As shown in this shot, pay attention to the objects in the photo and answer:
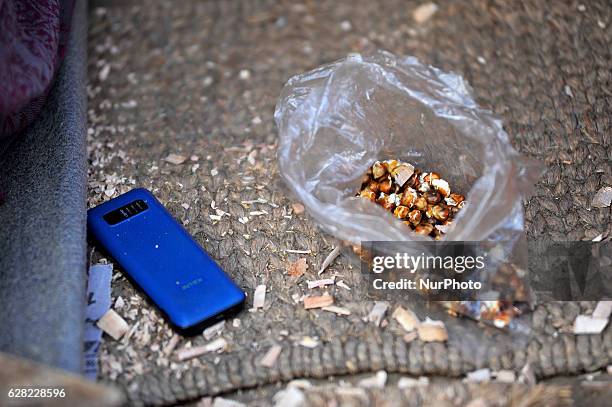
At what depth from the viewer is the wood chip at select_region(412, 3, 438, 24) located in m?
1.52

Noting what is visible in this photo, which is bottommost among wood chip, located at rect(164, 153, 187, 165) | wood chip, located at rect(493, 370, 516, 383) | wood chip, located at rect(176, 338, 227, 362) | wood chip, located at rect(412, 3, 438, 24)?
wood chip, located at rect(176, 338, 227, 362)

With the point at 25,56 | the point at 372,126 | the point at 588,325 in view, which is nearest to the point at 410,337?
the point at 588,325

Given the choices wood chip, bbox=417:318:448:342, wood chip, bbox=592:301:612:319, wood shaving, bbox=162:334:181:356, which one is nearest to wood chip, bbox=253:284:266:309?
wood shaving, bbox=162:334:181:356

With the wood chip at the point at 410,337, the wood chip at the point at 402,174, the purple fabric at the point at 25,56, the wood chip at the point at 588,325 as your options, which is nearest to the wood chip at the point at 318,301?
the wood chip at the point at 410,337

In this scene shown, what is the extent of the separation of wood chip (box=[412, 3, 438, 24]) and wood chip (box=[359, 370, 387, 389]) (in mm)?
771

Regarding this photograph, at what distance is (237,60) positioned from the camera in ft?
4.83

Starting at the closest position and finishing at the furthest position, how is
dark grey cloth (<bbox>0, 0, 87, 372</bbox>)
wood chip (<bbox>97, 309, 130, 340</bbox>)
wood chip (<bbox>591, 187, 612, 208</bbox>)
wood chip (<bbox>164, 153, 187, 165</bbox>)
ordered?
dark grey cloth (<bbox>0, 0, 87, 372</bbox>) < wood chip (<bbox>97, 309, 130, 340</bbox>) < wood chip (<bbox>591, 187, 612, 208</bbox>) < wood chip (<bbox>164, 153, 187, 165</bbox>)

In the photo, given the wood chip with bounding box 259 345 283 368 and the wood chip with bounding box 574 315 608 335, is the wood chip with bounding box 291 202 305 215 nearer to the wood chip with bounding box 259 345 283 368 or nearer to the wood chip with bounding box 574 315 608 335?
the wood chip with bounding box 259 345 283 368

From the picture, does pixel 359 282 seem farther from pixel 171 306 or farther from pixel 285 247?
pixel 171 306

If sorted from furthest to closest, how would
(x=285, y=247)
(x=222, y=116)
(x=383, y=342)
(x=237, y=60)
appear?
1. (x=237, y=60)
2. (x=222, y=116)
3. (x=285, y=247)
4. (x=383, y=342)

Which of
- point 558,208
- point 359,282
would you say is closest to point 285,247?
point 359,282

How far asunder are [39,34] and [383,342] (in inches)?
24.6

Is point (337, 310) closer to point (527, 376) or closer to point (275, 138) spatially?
point (527, 376)

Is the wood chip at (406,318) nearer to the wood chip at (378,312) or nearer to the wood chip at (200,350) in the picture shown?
the wood chip at (378,312)
